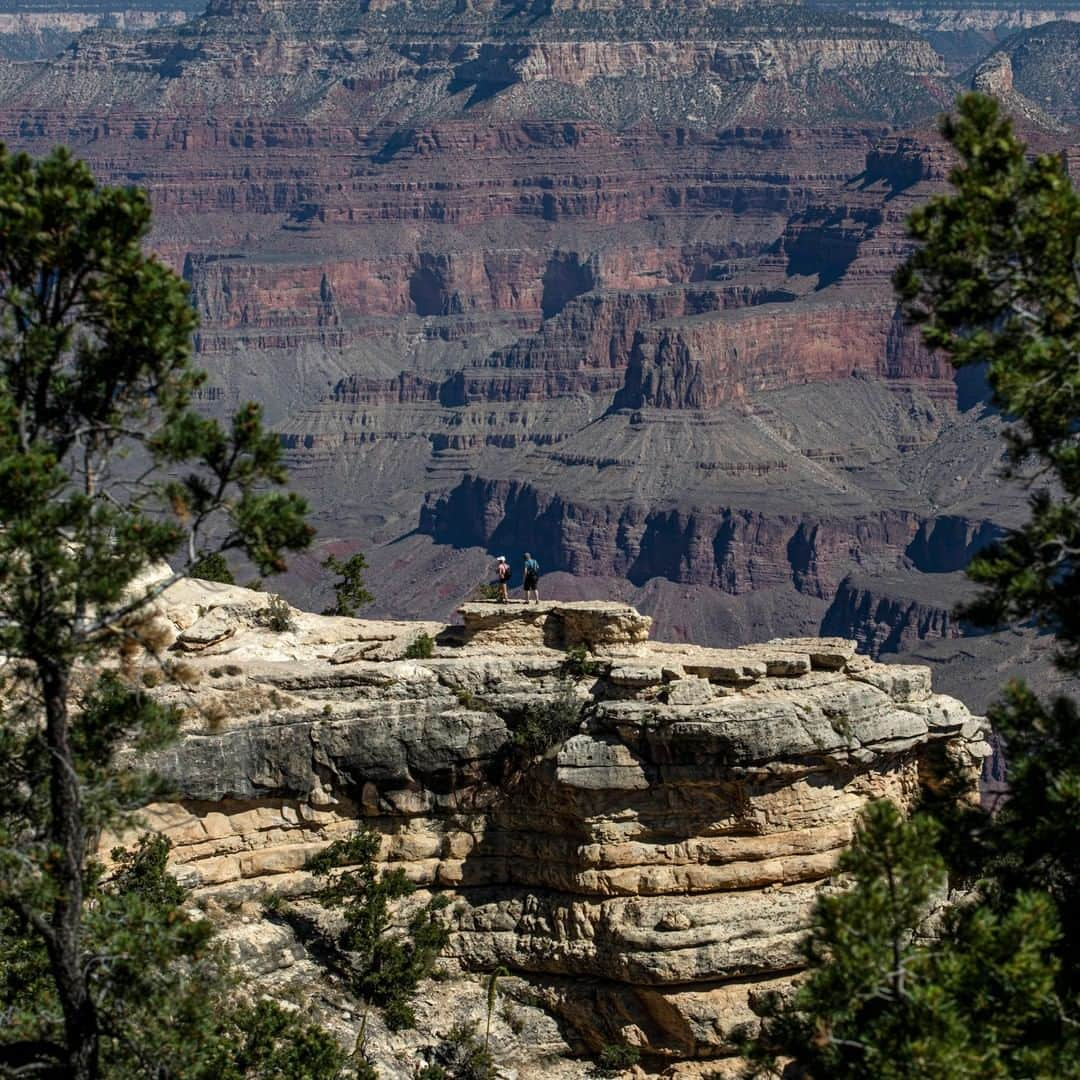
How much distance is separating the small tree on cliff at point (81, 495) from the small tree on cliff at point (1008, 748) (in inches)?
276

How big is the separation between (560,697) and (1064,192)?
56.5ft

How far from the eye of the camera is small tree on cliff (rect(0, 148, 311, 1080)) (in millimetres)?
22203

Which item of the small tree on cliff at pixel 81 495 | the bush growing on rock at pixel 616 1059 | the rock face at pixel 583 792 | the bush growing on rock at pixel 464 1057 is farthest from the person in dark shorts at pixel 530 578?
the small tree on cliff at pixel 81 495

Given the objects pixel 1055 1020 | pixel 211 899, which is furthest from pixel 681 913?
pixel 1055 1020

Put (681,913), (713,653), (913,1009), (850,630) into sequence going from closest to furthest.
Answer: (913,1009) < (681,913) < (713,653) < (850,630)

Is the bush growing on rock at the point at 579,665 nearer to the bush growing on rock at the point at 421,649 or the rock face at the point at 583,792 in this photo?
the rock face at the point at 583,792

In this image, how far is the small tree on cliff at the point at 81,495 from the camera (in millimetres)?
22203

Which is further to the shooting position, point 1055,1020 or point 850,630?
point 850,630

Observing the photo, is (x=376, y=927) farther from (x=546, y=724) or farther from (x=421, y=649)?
(x=421, y=649)

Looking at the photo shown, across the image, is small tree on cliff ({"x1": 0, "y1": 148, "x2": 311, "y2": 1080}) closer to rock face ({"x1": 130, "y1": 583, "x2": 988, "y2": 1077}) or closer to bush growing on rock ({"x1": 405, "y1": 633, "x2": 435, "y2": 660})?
rock face ({"x1": 130, "y1": 583, "x2": 988, "y2": 1077})

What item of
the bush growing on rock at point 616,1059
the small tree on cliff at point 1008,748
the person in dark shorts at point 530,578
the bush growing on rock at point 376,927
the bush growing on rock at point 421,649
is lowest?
the bush growing on rock at point 616,1059

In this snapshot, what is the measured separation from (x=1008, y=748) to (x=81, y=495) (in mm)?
10196

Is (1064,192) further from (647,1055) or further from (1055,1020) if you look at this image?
(647,1055)

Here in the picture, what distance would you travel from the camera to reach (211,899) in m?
37.2
